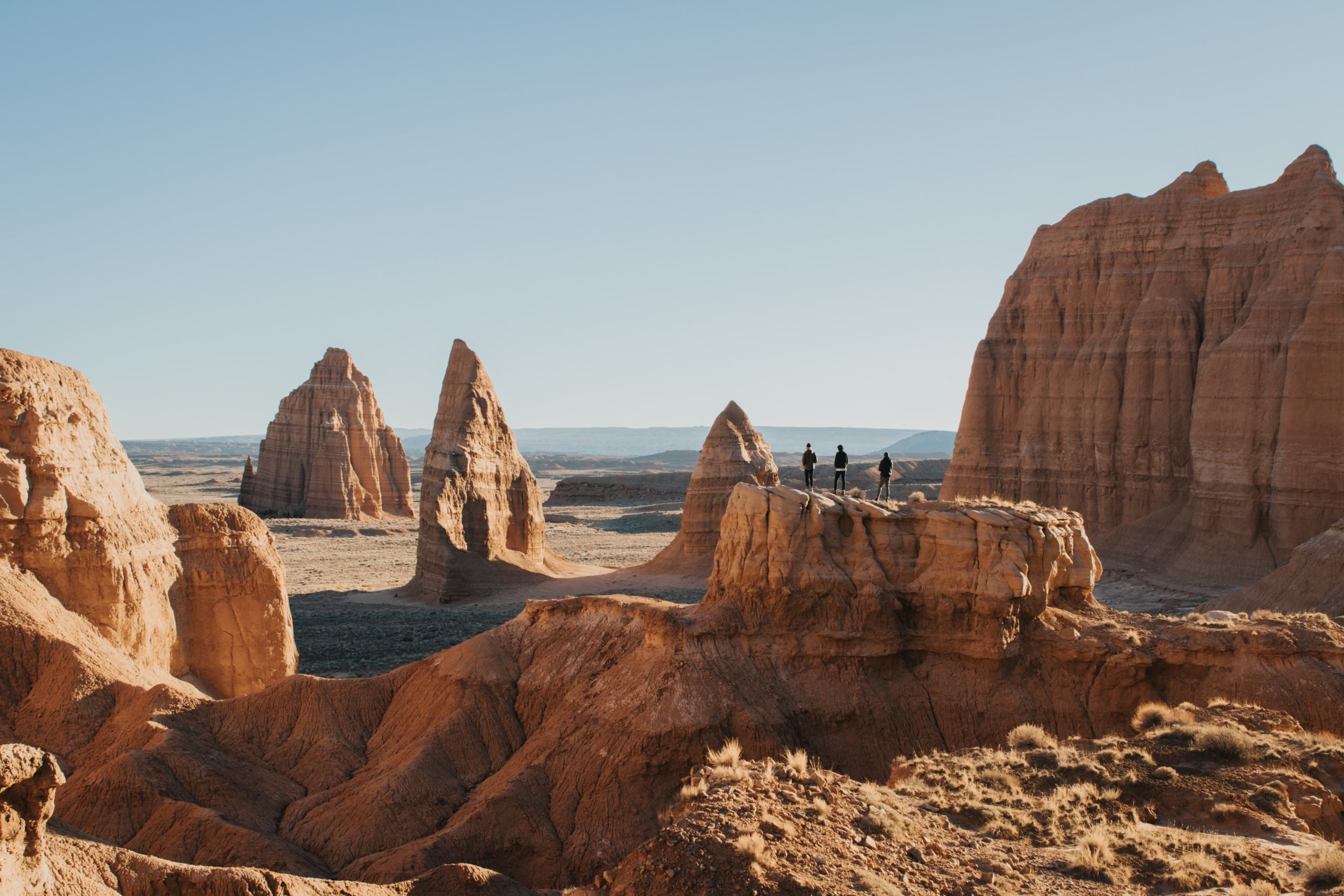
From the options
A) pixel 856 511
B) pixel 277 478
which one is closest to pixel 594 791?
pixel 856 511

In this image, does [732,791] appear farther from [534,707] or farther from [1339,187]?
[1339,187]

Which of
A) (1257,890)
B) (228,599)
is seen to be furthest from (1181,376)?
(1257,890)

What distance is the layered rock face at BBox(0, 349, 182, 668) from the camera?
710 inches

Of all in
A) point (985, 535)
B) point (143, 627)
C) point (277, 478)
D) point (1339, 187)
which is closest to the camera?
point (985, 535)

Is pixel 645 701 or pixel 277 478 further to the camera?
pixel 277 478

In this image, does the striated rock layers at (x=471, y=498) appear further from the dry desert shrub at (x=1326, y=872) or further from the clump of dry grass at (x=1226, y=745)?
the dry desert shrub at (x=1326, y=872)

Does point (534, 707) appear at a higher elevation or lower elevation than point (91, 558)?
lower

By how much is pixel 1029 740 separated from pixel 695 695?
4.91m

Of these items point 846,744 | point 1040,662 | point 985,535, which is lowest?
point 846,744

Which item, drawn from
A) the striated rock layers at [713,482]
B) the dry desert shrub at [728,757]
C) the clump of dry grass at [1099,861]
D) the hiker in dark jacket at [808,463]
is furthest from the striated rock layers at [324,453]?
the clump of dry grass at [1099,861]

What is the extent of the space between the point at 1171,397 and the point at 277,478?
211 ft

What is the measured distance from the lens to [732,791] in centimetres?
→ 1193

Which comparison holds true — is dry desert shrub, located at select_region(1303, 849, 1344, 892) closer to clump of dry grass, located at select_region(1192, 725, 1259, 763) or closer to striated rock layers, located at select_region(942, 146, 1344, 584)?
clump of dry grass, located at select_region(1192, 725, 1259, 763)

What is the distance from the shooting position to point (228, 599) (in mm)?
22875
